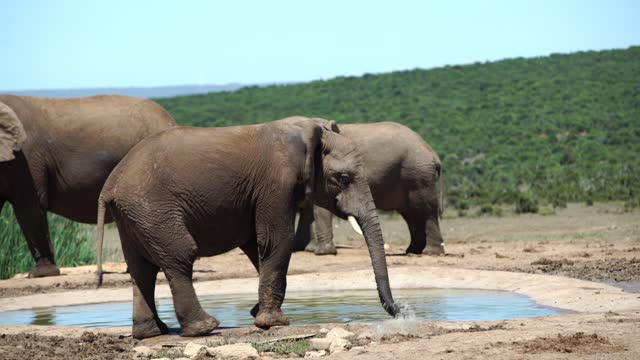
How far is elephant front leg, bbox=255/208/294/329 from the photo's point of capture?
11.4 metres

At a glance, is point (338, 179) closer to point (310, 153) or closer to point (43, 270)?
point (310, 153)

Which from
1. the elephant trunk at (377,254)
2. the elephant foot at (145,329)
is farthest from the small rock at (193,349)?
the elephant trunk at (377,254)

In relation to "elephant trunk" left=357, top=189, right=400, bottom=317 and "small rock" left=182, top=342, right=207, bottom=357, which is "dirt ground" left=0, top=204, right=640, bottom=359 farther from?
"small rock" left=182, top=342, right=207, bottom=357

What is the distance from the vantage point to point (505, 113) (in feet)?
236

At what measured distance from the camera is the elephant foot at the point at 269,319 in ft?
37.2

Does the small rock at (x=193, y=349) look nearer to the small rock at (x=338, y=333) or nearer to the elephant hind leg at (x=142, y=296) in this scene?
the small rock at (x=338, y=333)

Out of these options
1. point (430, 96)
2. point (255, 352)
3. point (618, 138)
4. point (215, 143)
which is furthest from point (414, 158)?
point (430, 96)

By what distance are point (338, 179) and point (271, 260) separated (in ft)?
3.40

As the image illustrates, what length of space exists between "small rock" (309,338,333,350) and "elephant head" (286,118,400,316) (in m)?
1.73

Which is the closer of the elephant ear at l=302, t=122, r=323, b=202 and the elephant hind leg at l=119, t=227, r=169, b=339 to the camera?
the elephant hind leg at l=119, t=227, r=169, b=339

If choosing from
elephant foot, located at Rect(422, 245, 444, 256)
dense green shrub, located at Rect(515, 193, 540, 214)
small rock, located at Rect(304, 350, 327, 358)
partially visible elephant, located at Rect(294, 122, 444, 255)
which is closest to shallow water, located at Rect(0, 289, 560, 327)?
small rock, located at Rect(304, 350, 327, 358)

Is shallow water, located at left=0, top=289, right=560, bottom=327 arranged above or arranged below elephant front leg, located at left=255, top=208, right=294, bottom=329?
below

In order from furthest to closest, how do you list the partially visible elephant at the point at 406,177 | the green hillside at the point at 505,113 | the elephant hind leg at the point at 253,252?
the green hillside at the point at 505,113
the partially visible elephant at the point at 406,177
the elephant hind leg at the point at 253,252

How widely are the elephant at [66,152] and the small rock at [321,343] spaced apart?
23.7 feet
